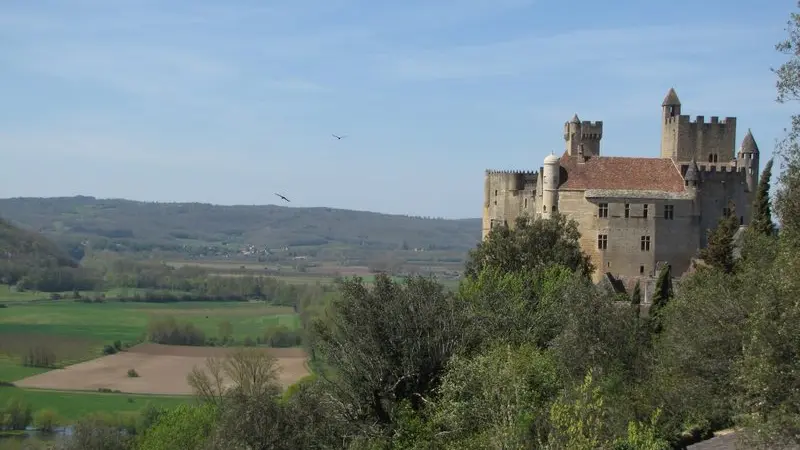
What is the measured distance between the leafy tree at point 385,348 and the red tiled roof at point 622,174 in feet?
115

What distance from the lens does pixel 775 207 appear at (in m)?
27.4

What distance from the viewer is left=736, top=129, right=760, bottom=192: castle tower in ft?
253

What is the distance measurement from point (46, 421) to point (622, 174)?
55823 millimetres

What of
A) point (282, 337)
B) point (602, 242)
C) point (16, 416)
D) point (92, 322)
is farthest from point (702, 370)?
point (92, 322)

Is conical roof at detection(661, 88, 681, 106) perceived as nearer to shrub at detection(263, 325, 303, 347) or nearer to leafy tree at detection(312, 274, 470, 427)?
leafy tree at detection(312, 274, 470, 427)

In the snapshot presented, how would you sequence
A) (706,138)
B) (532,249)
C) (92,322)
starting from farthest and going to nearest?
(92,322), (706,138), (532,249)

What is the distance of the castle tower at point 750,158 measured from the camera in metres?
77.2

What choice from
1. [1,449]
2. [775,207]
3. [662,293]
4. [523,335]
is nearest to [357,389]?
[523,335]

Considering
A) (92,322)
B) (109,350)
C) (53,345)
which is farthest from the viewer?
(92,322)

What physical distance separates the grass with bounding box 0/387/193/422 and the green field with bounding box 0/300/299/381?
1054 centimetres

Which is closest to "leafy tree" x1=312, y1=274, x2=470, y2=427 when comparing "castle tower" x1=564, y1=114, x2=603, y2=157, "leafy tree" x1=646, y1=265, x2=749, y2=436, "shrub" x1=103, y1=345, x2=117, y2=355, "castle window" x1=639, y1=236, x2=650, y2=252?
"leafy tree" x1=646, y1=265, x2=749, y2=436

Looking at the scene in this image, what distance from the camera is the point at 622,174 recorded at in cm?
7519

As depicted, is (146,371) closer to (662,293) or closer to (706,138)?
(706,138)

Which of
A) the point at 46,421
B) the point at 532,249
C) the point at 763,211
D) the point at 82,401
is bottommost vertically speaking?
the point at 46,421
